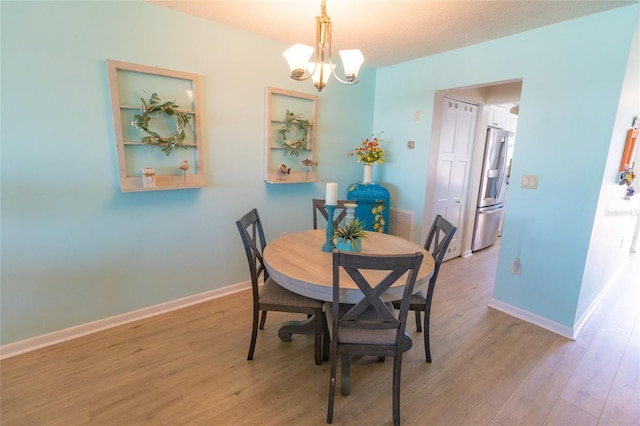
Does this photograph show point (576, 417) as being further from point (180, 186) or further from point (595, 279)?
point (180, 186)

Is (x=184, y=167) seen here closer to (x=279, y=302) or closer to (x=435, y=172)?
(x=279, y=302)

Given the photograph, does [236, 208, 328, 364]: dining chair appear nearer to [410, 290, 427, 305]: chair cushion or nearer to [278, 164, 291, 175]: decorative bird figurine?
[410, 290, 427, 305]: chair cushion

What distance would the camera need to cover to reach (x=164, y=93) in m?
2.32

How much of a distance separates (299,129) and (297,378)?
2271mm

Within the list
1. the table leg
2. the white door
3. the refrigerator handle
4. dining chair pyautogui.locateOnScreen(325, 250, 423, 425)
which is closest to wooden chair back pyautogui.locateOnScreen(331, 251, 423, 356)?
dining chair pyautogui.locateOnScreen(325, 250, 423, 425)

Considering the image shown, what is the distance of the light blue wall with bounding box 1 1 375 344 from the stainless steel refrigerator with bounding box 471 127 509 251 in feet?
8.95

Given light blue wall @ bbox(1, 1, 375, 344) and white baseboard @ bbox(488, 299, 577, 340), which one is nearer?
light blue wall @ bbox(1, 1, 375, 344)

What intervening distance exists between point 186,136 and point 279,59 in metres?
1.19

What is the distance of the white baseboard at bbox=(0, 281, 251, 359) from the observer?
2.04m

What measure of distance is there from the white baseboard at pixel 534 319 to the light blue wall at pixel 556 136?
35 millimetres

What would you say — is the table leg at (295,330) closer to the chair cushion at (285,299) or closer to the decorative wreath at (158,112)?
the chair cushion at (285,299)

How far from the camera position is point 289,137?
10.1 feet

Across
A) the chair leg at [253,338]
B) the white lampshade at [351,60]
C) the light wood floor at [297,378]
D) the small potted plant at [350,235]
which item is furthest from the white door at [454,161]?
the chair leg at [253,338]

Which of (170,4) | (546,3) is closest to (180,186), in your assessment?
(170,4)
